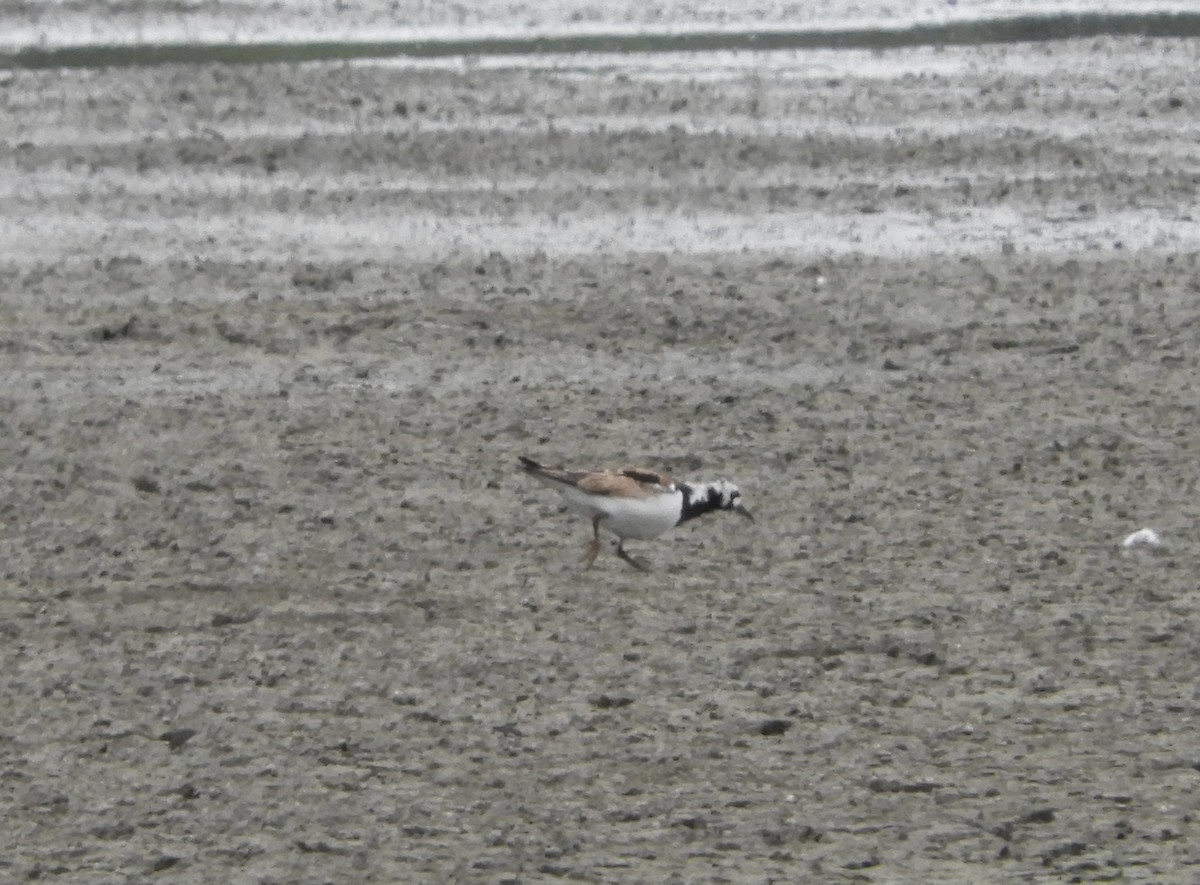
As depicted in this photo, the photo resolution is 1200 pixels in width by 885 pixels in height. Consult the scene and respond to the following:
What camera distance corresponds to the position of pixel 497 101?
18922 mm

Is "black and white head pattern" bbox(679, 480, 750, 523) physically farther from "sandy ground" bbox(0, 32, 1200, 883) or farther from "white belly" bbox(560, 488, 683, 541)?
"sandy ground" bbox(0, 32, 1200, 883)

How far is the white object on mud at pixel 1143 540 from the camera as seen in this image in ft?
28.5

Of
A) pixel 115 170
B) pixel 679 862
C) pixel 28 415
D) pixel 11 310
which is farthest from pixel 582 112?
pixel 679 862

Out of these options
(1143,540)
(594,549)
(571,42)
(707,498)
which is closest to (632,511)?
(594,549)

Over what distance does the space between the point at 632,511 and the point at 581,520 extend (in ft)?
2.77

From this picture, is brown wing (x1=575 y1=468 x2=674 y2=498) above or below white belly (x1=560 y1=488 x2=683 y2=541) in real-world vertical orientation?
above

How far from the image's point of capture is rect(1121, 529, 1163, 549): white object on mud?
8688mm

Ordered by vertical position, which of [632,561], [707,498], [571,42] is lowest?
[632,561]

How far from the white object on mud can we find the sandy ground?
0.32 ft

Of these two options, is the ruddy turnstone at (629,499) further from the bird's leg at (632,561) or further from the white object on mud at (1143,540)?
the white object on mud at (1143,540)

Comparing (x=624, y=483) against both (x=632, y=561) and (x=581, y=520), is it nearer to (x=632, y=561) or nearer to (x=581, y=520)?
(x=632, y=561)

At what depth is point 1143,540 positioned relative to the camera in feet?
28.5

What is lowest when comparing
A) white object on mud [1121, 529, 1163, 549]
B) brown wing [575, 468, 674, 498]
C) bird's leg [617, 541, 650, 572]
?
bird's leg [617, 541, 650, 572]

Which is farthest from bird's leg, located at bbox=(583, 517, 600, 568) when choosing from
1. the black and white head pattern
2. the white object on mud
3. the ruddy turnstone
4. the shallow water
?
the shallow water
